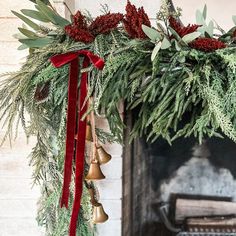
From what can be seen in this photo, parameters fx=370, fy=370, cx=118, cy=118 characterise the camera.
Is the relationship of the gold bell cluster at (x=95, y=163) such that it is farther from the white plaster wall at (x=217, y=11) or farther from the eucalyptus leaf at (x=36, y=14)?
the white plaster wall at (x=217, y=11)

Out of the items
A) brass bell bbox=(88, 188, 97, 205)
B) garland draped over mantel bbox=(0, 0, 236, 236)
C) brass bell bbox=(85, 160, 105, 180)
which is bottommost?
brass bell bbox=(88, 188, 97, 205)

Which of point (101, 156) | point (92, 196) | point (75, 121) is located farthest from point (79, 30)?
point (92, 196)

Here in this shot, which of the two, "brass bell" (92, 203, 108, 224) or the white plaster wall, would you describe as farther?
the white plaster wall

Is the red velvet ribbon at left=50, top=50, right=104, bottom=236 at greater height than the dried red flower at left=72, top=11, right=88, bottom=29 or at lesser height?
lesser

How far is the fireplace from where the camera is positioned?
1476 mm

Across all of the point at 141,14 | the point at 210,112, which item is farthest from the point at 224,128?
the point at 141,14

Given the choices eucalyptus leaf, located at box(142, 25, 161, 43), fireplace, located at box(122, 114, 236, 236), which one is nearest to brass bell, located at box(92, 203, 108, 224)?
fireplace, located at box(122, 114, 236, 236)

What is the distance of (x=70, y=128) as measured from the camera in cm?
94

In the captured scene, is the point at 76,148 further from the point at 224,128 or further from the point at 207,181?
the point at 207,181

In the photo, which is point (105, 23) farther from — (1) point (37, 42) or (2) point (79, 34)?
(1) point (37, 42)

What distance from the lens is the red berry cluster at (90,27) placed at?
35.6 inches

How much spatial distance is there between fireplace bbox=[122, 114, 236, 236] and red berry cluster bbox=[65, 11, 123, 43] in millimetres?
618

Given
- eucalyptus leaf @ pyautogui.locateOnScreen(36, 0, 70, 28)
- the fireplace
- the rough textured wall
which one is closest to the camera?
eucalyptus leaf @ pyautogui.locateOnScreen(36, 0, 70, 28)

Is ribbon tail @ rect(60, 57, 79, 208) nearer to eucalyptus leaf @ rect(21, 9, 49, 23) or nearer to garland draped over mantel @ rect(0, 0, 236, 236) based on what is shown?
garland draped over mantel @ rect(0, 0, 236, 236)
